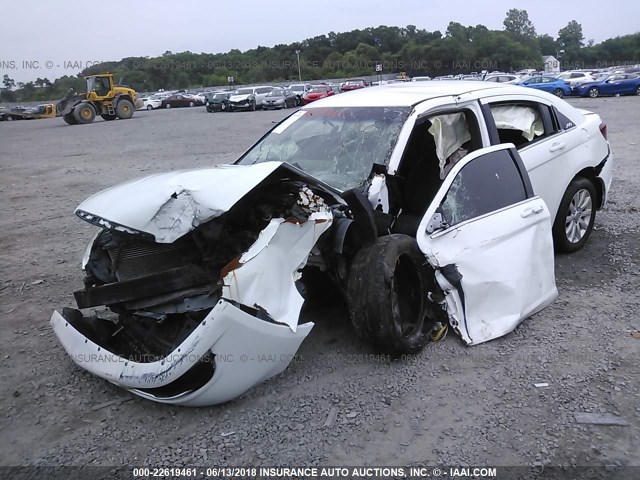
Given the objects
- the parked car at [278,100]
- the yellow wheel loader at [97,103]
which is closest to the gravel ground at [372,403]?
the yellow wheel loader at [97,103]

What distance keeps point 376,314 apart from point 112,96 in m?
27.9

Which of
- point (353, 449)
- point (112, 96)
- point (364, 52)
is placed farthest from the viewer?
point (364, 52)

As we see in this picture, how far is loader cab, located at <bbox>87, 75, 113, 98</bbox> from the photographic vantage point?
89.4 ft

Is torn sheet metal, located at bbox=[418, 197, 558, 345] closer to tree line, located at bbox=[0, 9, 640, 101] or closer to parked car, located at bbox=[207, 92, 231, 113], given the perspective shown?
parked car, located at bbox=[207, 92, 231, 113]

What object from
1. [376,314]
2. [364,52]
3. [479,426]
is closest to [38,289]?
[376,314]

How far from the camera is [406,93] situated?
4.57 m

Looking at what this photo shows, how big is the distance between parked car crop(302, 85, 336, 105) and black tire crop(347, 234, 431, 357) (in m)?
28.6

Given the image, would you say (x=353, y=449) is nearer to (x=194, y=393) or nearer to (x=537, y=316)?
(x=194, y=393)

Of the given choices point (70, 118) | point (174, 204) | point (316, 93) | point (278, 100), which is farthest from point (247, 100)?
point (174, 204)

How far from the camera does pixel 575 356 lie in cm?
346

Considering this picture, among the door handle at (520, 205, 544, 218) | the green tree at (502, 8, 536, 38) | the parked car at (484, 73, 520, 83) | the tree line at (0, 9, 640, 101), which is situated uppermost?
the green tree at (502, 8, 536, 38)

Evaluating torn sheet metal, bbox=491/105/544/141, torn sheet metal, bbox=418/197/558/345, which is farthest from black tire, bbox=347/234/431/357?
torn sheet metal, bbox=491/105/544/141

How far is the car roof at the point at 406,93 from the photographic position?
435 centimetres

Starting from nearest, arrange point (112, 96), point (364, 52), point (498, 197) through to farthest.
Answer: point (498, 197) → point (112, 96) → point (364, 52)
